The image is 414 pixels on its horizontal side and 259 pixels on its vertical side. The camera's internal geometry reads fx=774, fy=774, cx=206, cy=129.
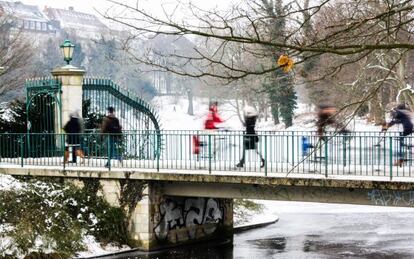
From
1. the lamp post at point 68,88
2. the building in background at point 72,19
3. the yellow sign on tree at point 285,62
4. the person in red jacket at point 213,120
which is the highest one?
the building in background at point 72,19

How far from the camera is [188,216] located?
21859 millimetres

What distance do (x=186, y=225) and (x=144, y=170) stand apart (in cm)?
245

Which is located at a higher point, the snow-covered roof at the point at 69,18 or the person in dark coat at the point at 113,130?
the snow-covered roof at the point at 69,18

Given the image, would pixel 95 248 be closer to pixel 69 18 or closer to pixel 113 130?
pixel 113 130

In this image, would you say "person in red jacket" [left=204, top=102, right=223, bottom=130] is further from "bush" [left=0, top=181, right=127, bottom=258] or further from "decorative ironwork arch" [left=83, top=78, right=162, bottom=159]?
"bush" [left=0, top=181, right=127, bottom=258]

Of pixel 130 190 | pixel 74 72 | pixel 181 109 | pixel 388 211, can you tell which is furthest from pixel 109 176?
pixel 181 109

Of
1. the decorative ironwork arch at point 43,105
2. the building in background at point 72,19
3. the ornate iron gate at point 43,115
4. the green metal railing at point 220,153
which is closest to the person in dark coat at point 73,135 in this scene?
the green metal railing at point 220,153

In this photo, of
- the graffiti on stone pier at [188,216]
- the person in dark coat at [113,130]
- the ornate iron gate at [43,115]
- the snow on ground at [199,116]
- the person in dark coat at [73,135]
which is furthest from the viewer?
the snow on ground at [199,116]

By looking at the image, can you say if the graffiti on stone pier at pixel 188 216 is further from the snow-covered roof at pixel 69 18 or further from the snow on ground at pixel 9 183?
the snow-covered roof at pixel 69 18

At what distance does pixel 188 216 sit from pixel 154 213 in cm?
151

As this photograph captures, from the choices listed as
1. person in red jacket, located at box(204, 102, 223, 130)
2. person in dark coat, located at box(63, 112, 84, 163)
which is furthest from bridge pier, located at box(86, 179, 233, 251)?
person in red jacket, located at box(204, 102, 223, 130)

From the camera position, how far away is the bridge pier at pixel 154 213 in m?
20.5

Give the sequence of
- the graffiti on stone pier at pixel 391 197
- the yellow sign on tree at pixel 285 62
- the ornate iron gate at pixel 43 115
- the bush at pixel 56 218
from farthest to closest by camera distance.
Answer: the ornate iron gate at pixel 43 115
the bush at pixel 56 218
the graffiti on stone pier at pixel 391 197
the yellow sign on tree at pixel 285 62

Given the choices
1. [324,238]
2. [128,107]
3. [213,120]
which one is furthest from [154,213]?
[128,107]
